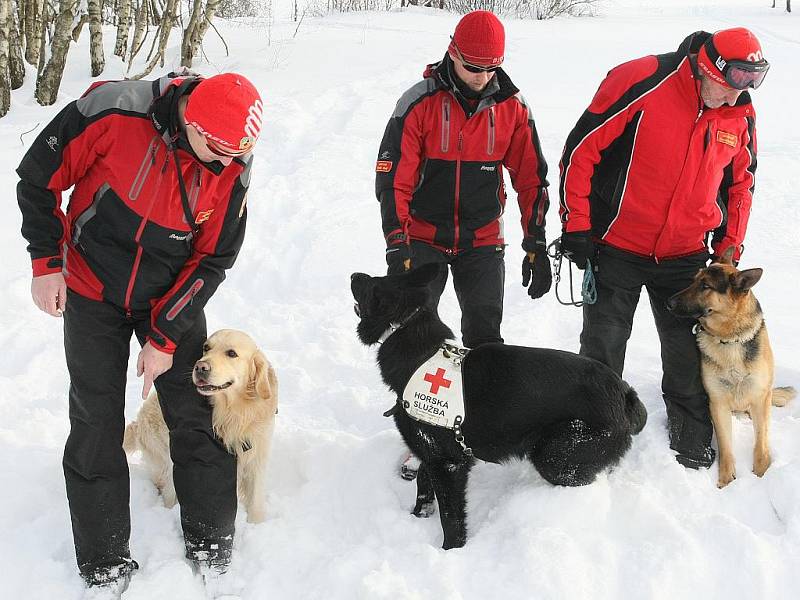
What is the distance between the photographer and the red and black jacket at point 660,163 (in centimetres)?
333

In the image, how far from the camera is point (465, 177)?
3605 mm

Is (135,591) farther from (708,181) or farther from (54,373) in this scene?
(708,181)

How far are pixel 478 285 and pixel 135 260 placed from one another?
6.16ft

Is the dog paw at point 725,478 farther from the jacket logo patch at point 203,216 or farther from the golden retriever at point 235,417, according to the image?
the jacket logo patch at point 203,216

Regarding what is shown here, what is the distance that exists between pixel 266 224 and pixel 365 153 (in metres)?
2.25

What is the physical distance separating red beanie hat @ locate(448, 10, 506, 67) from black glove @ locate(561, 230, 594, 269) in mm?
1001

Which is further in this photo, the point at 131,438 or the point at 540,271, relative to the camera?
the point at 540,271

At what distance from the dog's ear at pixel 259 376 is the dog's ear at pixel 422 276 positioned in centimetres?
83

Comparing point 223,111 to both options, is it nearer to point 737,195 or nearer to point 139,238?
point 139,238

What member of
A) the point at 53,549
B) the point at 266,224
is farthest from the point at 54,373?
the point at 266,224

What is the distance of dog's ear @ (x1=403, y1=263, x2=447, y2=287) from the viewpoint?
10.1 ft

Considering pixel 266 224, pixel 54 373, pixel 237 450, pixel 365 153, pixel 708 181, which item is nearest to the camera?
pixel 237 450

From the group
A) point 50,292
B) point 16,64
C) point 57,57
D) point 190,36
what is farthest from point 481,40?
point 16,64

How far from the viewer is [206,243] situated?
9.14 ft
